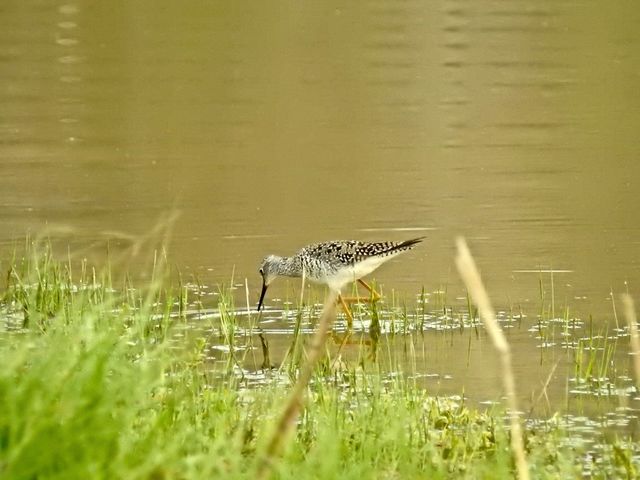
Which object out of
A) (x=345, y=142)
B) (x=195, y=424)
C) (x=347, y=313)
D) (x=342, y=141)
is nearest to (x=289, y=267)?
(x=347, y=313)

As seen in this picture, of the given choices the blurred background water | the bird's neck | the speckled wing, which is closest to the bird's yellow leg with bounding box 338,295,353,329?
the speckled wing

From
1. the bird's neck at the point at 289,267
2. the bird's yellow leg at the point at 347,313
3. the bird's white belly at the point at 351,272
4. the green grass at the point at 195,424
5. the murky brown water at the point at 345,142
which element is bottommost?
the green grass at the point at 195,424

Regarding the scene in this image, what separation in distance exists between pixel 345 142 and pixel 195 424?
45.9 ft

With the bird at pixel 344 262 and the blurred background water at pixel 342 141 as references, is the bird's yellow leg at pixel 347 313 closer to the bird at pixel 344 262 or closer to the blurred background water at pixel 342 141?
the bird at pixel 344 262

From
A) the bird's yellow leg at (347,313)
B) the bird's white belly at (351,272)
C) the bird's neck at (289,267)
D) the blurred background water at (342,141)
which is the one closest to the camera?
the bird's yellow leg at (347,313)

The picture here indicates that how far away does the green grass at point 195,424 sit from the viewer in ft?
14.8

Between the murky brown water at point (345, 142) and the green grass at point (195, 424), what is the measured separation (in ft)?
5.93

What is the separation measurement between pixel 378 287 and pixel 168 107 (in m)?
12.3

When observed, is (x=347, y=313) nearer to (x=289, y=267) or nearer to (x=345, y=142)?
(x=289, y=267)

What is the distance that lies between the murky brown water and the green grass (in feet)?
5.93

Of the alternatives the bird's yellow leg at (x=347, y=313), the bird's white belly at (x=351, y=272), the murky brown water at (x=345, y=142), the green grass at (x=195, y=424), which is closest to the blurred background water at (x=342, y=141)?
the murky brown water at (x=345, y=142)

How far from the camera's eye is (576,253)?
1221cm

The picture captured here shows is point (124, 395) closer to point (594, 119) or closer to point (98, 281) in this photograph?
point (98, 281)

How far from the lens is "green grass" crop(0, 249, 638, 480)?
4.51 meters
